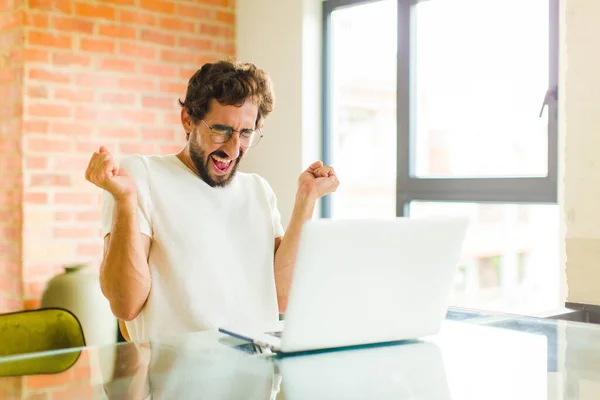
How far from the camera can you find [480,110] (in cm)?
314

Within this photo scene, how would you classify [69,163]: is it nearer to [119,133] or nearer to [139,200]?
[119,133]

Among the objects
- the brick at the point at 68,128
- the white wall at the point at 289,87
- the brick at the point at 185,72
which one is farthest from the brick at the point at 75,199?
the white wall at the point at 289,87

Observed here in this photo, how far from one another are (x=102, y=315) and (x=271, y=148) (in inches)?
47.1

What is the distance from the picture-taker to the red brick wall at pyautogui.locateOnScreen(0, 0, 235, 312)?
3148 millimetres

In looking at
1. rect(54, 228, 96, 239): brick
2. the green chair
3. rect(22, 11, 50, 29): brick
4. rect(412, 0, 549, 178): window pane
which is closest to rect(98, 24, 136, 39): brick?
rect(22, 11, 50, 29): brick

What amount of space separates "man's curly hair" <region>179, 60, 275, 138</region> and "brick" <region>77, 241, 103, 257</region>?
1439 millimetres

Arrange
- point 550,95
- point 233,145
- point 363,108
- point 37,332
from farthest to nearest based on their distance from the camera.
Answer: point 363,108 → point 550,95 → point 233,145 → point 37,332

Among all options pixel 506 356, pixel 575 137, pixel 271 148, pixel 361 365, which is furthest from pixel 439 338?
pixel 271 148

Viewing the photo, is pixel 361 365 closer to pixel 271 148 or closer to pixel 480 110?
pixel 480 110

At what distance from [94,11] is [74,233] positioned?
1.02 meters

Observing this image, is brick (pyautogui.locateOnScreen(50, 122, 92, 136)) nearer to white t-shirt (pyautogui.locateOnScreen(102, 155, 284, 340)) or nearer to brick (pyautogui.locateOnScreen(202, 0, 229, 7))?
brick (pyautogui.locateOnScreen(202, 0, 229, 7))

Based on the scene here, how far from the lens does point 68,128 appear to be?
3252 millimetres

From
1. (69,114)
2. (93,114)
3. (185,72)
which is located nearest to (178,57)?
(185,72)

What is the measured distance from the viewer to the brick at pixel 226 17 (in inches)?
151
